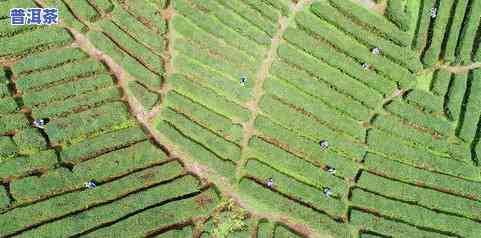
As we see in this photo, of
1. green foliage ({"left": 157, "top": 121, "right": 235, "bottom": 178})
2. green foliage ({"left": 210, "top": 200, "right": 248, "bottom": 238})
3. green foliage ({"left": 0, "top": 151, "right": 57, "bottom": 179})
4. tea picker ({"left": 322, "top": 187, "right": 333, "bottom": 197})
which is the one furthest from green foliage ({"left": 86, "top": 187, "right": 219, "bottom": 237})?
tea picker ({"left": 322, "top": 187, "right": 333, "bottom": 197})

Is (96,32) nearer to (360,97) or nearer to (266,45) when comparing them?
(266,45)

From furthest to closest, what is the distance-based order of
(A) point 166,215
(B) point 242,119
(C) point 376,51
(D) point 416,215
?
(C) point 376,51 < (B) point 242,119 < (D) point 416,215 < (A) point 166,215

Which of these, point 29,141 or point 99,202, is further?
point 29,141

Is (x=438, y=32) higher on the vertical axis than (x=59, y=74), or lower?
higher

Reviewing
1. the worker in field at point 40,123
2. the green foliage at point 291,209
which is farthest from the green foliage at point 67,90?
the green foliage at point 291,209

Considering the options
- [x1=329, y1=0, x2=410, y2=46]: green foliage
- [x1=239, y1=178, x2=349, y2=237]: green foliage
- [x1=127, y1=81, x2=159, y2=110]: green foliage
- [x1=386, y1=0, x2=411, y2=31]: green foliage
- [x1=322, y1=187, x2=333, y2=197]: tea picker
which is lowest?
[x1=239, y1=178, x2=349, y2=237]: green foliage

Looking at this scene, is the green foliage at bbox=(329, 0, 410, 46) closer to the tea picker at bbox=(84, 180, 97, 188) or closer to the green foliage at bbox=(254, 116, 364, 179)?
the green foliage at bbox=(254, 116, 364, 179)

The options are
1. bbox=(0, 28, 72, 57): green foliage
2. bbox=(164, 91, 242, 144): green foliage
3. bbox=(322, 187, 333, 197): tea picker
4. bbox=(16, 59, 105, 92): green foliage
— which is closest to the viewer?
bbox=(322, 187, 333, 197): tea picker

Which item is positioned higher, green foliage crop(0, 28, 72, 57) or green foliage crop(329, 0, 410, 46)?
green foliage crop(329, 0, 410, 46)

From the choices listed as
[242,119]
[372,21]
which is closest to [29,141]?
[242,119]

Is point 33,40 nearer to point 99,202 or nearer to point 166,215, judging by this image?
point 99,202
